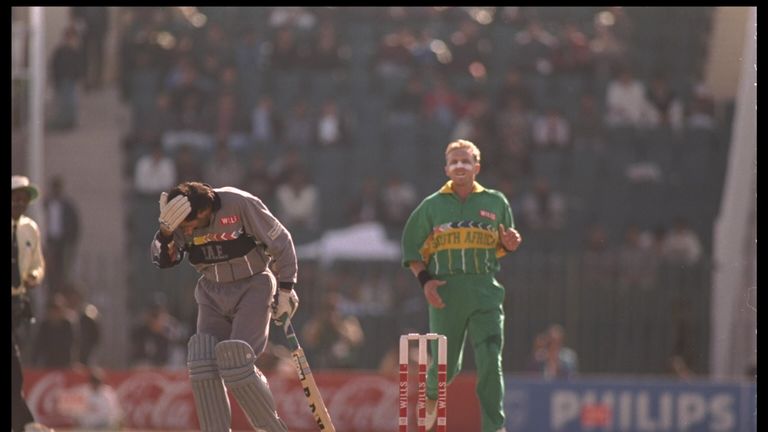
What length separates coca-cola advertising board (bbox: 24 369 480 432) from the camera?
19641mm

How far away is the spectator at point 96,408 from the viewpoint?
19.1m

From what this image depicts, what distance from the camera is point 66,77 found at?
25.4 metres

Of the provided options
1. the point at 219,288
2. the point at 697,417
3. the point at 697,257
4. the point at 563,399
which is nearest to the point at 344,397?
the point at 563,399

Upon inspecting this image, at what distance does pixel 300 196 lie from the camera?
2402cm

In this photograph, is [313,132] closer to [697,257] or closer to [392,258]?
[392,258]

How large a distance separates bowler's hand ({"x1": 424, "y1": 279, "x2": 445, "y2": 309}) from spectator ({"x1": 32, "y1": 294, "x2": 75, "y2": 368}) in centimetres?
→ 858

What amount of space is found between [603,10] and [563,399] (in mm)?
9462

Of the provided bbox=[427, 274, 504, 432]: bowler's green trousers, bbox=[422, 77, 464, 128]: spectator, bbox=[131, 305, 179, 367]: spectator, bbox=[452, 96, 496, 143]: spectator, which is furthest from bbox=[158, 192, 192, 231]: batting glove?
bbox=[422, 77, 464, 128]: spectator

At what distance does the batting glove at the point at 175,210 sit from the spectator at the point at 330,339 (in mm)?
10668

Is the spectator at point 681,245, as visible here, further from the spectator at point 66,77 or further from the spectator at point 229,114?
the spectator at point 66,77

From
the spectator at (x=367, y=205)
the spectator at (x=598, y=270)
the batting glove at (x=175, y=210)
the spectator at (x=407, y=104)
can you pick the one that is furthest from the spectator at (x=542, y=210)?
the batting glove at (x=175, y=210)

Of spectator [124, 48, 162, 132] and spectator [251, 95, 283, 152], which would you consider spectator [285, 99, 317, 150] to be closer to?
spectator [251, 95, 283, 152]

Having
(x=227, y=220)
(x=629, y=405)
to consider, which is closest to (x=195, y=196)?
(x=227, y=220)

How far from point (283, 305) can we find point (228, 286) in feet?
1.19
